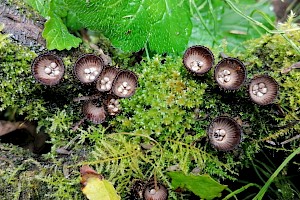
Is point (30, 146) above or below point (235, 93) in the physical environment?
below

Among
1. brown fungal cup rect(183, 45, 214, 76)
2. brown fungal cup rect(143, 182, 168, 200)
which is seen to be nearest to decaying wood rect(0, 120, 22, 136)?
brown fungal cup rect(143, 182, 168, 200)

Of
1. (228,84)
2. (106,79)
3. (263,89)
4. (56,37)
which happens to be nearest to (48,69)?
(56,37)

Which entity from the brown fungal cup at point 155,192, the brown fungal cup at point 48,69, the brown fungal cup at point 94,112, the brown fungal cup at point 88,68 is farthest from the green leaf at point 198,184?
the brown fungal cup at point 48,69

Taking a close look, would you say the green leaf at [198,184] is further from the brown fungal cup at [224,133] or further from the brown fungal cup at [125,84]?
the brown fungal cup at [125,84]

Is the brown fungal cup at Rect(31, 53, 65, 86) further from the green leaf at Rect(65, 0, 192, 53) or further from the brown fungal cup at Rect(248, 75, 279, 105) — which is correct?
the brown fungal cup at Rect(248, 75, 279, 105)

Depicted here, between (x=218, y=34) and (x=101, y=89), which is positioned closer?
(x=101, y=89)

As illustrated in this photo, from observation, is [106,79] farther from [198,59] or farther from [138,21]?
[198,59]

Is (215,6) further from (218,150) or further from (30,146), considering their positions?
(30,146)


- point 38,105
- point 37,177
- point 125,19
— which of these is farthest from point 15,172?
point 125,19
